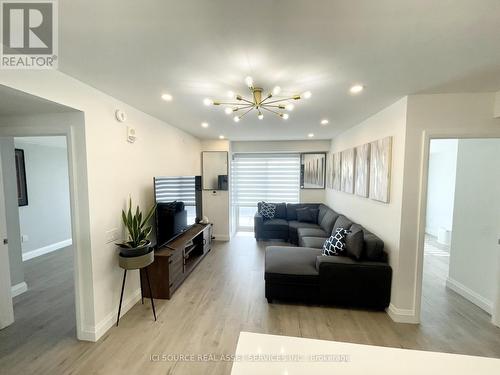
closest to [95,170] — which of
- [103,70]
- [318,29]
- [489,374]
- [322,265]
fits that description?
[103,70]

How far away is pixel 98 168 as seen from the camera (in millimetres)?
2105

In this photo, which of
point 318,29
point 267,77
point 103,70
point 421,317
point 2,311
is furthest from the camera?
point 421,317

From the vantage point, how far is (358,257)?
2.56m

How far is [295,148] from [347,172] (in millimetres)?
1885

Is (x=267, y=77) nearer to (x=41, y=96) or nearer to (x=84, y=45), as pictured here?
(x=84, y=45)

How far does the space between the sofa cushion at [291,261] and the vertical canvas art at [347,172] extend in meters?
1.37

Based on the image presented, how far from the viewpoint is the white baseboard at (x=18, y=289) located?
2799 mm

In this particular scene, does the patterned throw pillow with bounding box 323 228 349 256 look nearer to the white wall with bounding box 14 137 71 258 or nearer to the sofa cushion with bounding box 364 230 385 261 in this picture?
the sofa cushion with bounding box 364 230 385 261

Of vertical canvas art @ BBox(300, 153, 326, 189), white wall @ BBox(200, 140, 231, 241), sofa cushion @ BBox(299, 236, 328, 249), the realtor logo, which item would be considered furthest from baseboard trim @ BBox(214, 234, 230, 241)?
the realtor logo

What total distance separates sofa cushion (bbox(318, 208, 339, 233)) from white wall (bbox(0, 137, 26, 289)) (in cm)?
491

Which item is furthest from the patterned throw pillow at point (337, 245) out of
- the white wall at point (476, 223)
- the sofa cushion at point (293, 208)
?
the sofa cushion at point (293, 208)

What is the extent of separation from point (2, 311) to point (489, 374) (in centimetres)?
384

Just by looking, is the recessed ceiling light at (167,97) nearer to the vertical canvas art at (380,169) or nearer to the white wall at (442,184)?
the vertical canvas art at (380,169)

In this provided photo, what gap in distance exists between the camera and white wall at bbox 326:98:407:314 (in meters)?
2.34
